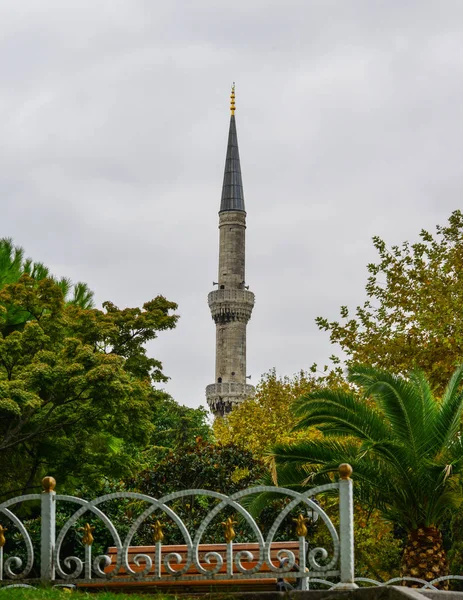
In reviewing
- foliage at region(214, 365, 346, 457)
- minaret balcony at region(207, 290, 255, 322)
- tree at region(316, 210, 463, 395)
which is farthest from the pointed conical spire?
tree at region(316, 210, 463, 395)

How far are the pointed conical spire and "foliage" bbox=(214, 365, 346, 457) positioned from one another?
1350 inches

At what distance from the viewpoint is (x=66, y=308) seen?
21.6 meters

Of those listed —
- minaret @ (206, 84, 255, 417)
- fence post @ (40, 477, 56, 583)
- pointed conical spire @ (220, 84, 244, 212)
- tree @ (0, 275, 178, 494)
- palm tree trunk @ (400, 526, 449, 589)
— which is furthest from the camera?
pointed conical spire @ (220, 84, 244, 212)

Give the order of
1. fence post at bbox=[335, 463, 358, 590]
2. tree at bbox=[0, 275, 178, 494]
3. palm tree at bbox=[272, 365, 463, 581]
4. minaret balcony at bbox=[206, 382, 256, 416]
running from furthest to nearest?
minaret balcony at bbox=[206, 382, 256, 416], tree at bbox=[0, 275, 178, 494], palm tree at bbox=[272, 365, 463, 581], fence post at bbox=[335, 463, 358, 590]

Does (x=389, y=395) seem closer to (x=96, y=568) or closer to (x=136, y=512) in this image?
(x=96, y=568)

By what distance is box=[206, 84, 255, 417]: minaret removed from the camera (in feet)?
224

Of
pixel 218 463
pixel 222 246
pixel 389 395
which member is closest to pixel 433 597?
pixel 389 395

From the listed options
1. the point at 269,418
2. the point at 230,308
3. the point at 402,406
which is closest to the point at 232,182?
the point at 230,308

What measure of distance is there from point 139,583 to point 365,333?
15.5m

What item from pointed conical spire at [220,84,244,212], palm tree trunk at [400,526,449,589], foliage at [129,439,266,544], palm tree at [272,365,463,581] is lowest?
palm tree trunk at [400,526,449,589]

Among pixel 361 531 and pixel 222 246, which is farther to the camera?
pixel 222 246

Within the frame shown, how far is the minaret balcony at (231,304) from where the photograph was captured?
68500 mm

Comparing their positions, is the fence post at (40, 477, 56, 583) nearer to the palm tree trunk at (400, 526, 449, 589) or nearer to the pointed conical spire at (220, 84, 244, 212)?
the palm tree trunk at (400, 526, 449, 589)

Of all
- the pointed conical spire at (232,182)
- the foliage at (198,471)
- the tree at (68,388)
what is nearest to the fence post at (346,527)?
the tree at (68,388)
